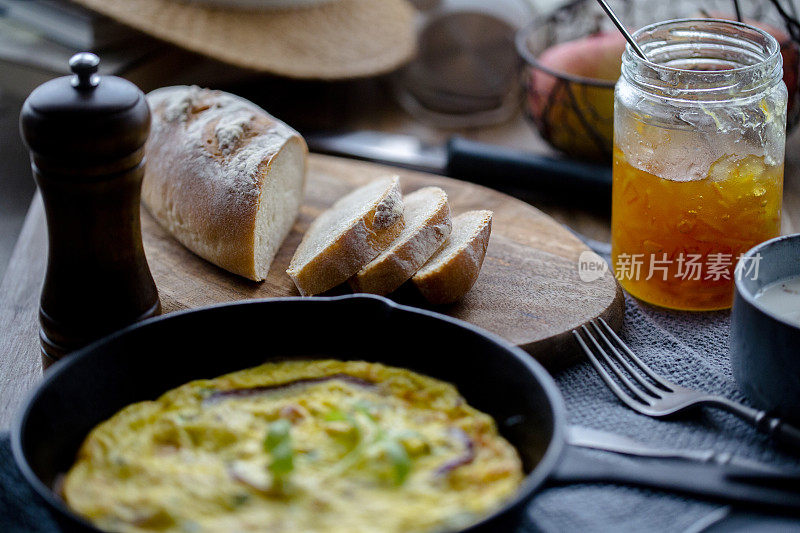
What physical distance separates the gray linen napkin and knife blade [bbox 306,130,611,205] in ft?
2.68

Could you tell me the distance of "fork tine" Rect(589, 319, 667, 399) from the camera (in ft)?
7.14

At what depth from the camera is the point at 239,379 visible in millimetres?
1985

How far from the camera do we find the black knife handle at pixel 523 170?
134 inches

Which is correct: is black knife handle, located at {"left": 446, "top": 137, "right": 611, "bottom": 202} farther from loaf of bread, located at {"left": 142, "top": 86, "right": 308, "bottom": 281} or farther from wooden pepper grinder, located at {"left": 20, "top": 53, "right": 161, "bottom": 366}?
wooden pepper grinder, located at {"left": 20, "top": 53, "right": 161, "bottom": 366}

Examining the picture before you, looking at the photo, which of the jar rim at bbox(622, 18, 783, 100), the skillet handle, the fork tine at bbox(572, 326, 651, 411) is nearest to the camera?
the skillet handle

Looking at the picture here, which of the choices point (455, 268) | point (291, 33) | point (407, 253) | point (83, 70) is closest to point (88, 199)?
point (83, 70)

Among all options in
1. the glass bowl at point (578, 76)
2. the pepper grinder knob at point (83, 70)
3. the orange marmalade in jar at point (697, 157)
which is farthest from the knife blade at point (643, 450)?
the glass bowl at point (578, 76)

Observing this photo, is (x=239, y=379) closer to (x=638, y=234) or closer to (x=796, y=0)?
(x=638, y=234)

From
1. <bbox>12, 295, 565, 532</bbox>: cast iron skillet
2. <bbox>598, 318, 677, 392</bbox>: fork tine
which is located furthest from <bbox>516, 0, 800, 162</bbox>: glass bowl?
<bbox>12, 295, 565, 532</bbox>: cast iron skillet

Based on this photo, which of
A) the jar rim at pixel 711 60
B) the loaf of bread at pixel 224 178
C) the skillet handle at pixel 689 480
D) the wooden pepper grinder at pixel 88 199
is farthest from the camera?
the loaf of bread at pixel 224 178

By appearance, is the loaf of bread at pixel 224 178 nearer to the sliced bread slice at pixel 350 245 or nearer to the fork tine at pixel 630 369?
the sliced bread slice at pixel 350 245

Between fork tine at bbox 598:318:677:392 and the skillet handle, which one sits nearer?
the skillet handle

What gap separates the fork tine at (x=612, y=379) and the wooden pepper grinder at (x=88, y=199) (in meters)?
1.17

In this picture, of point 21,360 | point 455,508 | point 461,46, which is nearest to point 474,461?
point 455,508
